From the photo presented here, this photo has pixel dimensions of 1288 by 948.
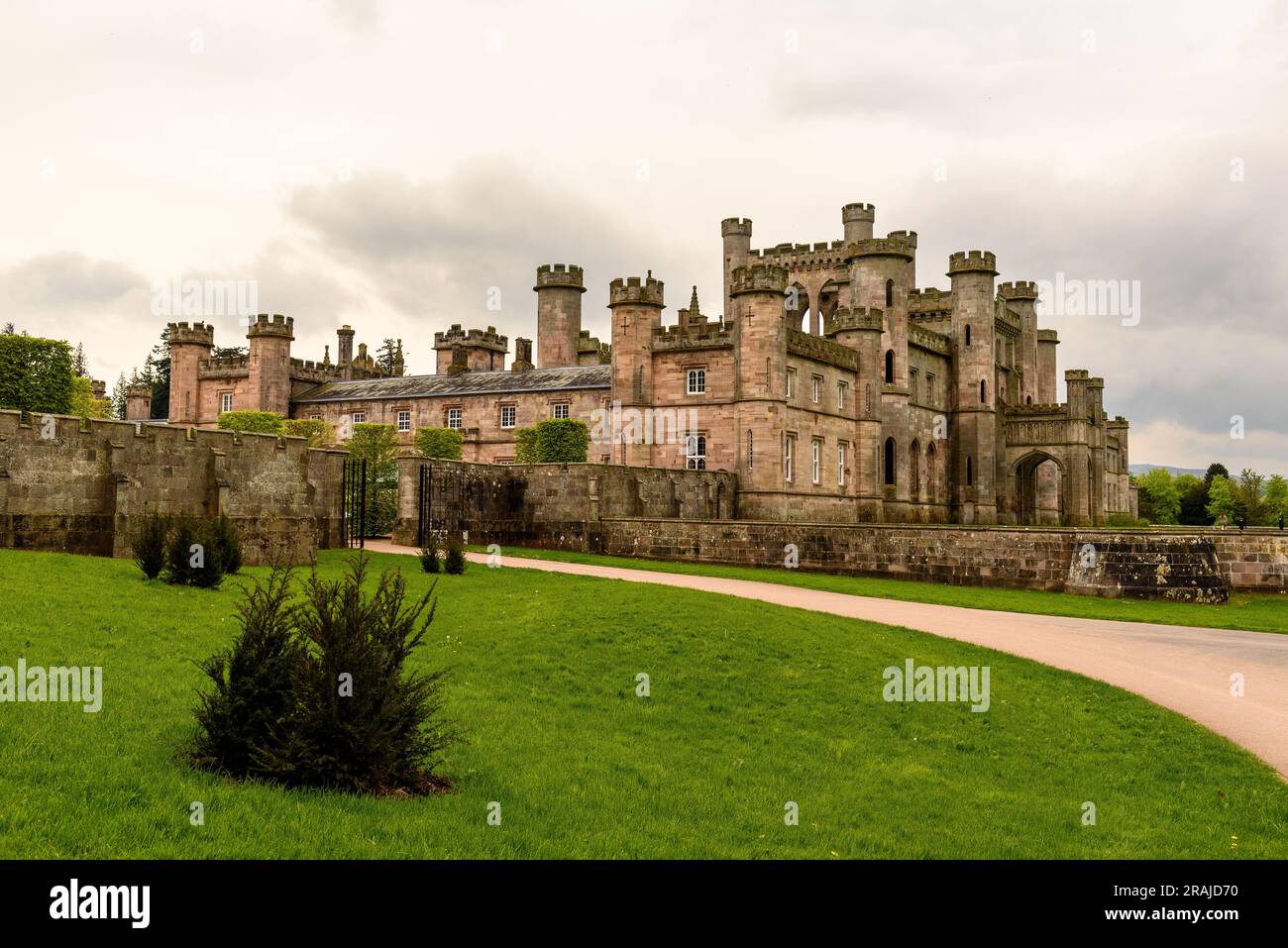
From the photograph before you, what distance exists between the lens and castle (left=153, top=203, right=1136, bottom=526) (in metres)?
45.1

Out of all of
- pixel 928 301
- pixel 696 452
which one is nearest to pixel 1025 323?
pixel 928 301

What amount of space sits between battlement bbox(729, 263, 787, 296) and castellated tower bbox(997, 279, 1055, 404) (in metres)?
31.1

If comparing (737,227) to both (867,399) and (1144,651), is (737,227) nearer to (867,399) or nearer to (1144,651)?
(867,399)

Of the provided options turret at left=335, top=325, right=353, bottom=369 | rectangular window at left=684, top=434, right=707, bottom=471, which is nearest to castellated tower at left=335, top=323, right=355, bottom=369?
turret at left=335, top=325, right=353, bottom=369

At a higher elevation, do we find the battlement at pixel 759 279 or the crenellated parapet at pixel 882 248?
the crenellated parapet at pixel 882 248

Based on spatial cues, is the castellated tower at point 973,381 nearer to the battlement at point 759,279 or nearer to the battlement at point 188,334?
the battlement at point 759,279

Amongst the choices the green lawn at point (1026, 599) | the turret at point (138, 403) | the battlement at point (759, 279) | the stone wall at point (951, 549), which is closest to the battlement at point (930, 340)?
the battlement at point (759, 279)

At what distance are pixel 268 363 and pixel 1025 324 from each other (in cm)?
4739

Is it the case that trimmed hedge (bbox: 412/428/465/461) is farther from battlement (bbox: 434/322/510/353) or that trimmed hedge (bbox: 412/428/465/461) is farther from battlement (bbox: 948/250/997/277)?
battlement (bbox: 948/250/997/277)

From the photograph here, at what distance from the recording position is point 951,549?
2986 centimetres

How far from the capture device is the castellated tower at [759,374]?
145 ft

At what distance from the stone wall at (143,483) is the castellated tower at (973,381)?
42.3 metres
